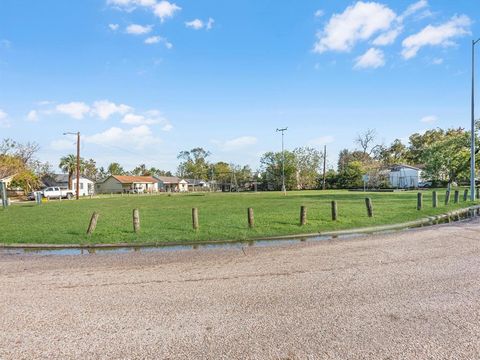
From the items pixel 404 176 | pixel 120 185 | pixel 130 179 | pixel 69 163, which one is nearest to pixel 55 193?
pixel 69 163

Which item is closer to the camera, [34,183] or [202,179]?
[34,183]

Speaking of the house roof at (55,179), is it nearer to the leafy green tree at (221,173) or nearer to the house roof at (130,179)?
the house roof at (130,179)

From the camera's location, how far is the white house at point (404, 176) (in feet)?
207

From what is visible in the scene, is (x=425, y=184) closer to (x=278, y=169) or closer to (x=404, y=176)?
(x=404, y=176)

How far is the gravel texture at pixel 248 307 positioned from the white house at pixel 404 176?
6185 cm

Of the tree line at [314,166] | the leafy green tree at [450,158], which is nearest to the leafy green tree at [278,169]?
the tree line at [314,166]

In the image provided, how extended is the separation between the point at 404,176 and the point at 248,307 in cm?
6807

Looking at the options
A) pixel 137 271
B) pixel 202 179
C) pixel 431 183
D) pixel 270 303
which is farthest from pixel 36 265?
pixel 202 179

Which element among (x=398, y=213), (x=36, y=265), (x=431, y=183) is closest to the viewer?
(x=36, y=265)

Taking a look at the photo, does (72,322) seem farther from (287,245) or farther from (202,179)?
(202,179)

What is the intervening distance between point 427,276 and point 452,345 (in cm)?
257

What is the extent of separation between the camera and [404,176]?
211 ft

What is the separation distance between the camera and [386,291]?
16.2ft

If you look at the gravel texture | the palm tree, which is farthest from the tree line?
the gravel texture
